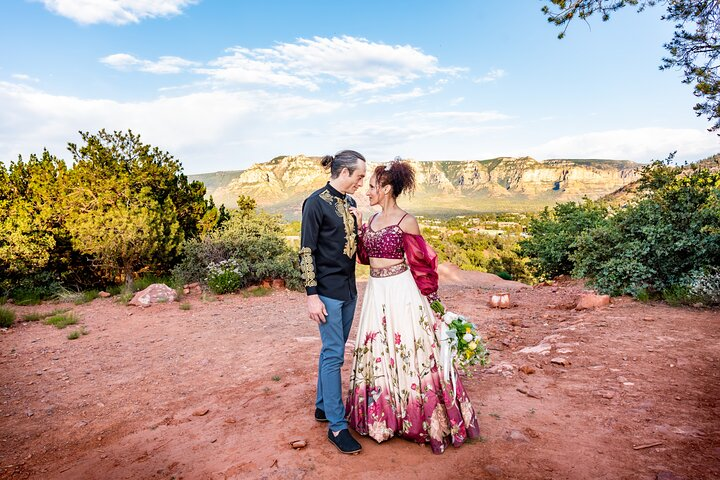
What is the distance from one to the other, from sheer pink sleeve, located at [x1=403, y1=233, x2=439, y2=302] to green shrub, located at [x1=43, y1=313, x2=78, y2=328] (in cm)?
711

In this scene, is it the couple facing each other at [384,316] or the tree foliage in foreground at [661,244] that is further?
the tree foliage in foreground at [661,244]

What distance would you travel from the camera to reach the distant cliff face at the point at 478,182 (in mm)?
91750

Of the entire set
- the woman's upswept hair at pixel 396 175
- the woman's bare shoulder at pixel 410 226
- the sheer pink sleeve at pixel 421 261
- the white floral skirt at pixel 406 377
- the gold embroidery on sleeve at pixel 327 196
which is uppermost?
the woman's upswept hair at pixel 396 175

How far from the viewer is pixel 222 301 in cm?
959

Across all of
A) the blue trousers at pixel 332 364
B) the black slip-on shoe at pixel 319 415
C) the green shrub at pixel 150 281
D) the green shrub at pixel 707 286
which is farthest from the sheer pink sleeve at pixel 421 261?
the green shrub at pixel 150 281

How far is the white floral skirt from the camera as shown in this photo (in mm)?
3002

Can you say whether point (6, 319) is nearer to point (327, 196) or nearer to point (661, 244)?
point (327, 196)

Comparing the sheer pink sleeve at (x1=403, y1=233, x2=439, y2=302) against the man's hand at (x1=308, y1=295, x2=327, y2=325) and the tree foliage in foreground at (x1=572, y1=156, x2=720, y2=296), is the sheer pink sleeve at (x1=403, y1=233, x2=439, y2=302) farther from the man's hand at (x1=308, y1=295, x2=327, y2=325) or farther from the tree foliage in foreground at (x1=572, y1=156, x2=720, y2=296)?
the tree foliage in foreground at (x1=572, y1=156, x2=720, y2=296)

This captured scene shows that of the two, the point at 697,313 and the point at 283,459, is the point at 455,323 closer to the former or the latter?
the point at 283,459

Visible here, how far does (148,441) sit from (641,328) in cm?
594

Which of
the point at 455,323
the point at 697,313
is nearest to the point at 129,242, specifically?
the point at 455,323

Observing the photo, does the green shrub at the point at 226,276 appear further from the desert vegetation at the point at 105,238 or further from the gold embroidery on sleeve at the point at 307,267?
the gold embroidery on sleeve at the point at 307,267

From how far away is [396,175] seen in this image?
3.09 meters

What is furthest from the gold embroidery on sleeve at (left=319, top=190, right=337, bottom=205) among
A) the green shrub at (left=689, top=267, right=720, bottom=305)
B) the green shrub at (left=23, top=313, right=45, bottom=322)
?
the green shrub at (left=23, top=313, right=45, bottom=322)
